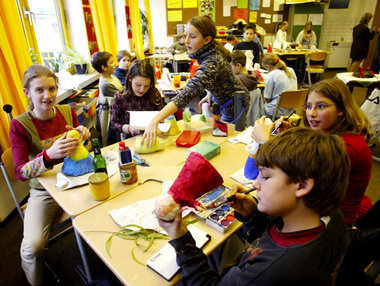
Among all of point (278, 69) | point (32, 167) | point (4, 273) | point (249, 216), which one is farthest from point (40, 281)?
point (278, 69)

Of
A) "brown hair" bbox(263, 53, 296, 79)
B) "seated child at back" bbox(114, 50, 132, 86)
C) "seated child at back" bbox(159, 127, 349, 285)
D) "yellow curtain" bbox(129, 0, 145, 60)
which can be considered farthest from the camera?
"yellow curtain" bbox(129, 0, 145, 60)

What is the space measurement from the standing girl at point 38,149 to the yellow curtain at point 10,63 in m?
0.48

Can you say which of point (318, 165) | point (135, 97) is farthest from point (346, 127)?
point (135, 97)

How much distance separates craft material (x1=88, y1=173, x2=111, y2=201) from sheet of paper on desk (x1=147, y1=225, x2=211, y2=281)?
42 cm

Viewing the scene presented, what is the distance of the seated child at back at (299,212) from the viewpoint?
0.65 m

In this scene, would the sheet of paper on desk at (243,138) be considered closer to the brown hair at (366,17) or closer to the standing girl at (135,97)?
the standing girl at (135,97)

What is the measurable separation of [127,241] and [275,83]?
2913 millimetres

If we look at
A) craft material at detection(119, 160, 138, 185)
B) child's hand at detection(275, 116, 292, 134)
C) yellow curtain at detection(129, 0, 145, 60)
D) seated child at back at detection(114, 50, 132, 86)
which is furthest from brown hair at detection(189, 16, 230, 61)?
yellow curtain at detection(129, 0, 145, 60)

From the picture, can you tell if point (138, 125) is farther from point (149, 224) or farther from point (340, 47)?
point (340, 47)

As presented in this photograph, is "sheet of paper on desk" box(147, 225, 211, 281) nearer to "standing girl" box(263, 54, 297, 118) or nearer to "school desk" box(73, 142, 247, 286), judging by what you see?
"school desk" box(73, 142, 247, 286)

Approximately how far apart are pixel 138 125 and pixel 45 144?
0.59m

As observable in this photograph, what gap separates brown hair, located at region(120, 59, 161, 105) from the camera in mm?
2051

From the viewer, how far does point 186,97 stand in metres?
1.70

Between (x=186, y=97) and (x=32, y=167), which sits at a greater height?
(x=186, y=97)
